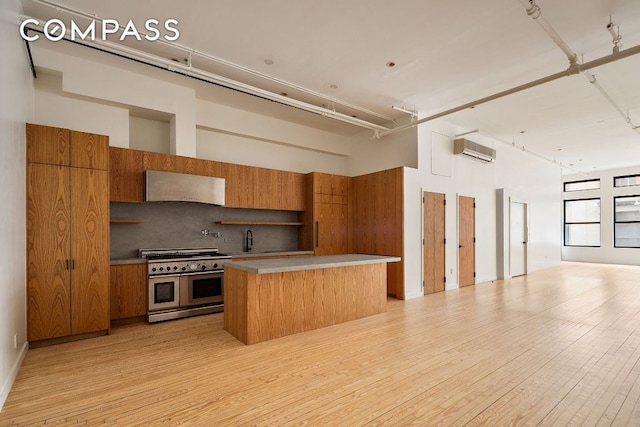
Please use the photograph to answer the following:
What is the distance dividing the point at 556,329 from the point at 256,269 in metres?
3.93

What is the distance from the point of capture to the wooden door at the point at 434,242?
6336 millimetres

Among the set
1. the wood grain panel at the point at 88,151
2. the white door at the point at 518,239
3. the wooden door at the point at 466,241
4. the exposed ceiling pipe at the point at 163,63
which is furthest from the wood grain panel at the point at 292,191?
the white door at the point at 518,239

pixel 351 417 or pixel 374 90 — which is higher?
pixel 374 90

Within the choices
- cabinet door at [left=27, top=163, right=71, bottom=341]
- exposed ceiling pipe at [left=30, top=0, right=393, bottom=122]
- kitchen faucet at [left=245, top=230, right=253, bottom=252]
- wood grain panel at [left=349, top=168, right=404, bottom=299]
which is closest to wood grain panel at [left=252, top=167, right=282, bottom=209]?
kitchen faucet at [left=245, top=230, right=253, bottom=252]

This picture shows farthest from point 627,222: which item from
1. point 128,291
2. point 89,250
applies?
point 89,250

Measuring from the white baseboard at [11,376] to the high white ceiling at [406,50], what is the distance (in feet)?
11.6

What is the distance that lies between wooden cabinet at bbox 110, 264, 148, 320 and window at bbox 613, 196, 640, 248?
15003 millimetres

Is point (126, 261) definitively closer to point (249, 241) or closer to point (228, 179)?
point (228, 179)

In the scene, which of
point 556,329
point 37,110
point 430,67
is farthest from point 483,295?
point 37,110

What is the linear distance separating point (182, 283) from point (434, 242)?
4815 mm

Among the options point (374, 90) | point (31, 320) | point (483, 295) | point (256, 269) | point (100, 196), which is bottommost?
point (483, 295)

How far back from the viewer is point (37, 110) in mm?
4207

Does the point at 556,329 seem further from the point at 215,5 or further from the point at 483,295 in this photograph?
the point at 215,5

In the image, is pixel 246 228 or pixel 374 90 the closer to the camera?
pixel 374 90
